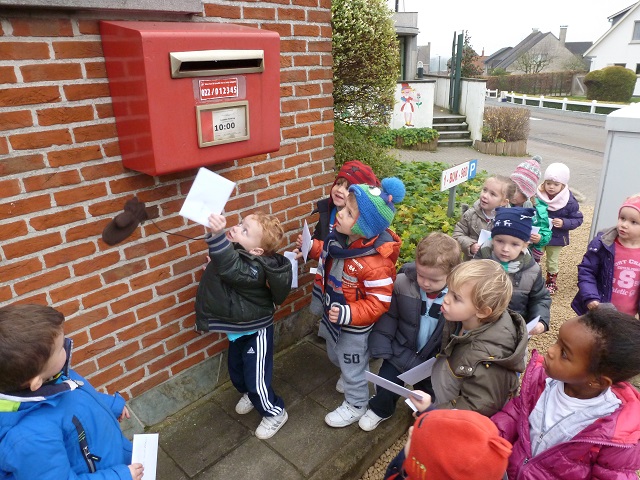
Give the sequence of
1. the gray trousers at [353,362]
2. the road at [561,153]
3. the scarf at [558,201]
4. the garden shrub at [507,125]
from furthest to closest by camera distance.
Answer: the garden shrub at [507,125], the road at [561,153], the scarf at [558,201], the gray trousers at [353,362]

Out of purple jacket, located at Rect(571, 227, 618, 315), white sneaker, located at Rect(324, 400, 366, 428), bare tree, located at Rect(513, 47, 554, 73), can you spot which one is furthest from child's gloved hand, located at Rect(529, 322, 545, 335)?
bare tree, located at Rect(513, 47, 554, 73)

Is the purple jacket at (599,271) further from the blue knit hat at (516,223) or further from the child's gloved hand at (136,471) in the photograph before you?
the child's gloved hand at (136,471)

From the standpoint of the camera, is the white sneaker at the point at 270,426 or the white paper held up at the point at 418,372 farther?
the white sneaker at the point at 270,426

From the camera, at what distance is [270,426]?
2664 mm

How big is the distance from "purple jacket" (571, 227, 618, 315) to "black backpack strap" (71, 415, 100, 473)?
3.12m

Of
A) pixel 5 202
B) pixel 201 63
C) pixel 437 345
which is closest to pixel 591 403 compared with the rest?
pixel 437 345

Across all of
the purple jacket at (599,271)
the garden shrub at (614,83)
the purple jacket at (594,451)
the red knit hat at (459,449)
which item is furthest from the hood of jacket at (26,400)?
the garden shrub at (614,83)

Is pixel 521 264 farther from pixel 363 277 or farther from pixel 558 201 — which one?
pixel 558 201

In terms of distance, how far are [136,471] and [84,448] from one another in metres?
0.24

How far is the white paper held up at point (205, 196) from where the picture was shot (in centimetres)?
205

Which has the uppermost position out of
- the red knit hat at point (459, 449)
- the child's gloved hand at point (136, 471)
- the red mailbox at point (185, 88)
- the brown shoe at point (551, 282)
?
the red mailbox at point (185, 88)

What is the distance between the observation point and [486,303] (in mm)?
2041

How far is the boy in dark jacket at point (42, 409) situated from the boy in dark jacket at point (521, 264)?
7.50 ft

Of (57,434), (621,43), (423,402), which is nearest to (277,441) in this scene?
(423,402)
